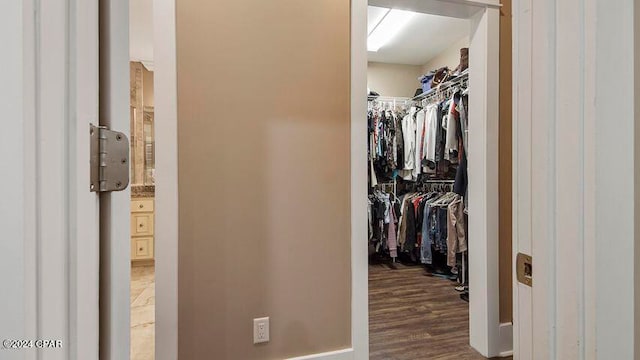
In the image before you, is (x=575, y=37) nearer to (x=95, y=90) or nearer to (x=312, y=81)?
(x=95, y=90)

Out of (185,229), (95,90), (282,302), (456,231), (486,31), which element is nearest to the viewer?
(95,90)

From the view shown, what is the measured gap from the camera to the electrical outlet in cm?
160

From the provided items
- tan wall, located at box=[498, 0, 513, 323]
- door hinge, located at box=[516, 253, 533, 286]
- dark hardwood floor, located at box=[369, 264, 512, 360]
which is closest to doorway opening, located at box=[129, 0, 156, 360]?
dark hardwood floor, located at box=[369, 264, 512, 360]

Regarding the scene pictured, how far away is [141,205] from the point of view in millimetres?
4016

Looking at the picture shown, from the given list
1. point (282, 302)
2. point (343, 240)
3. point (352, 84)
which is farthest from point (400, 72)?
point (282, 302)

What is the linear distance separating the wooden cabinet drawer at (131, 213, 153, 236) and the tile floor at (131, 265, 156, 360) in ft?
1.57

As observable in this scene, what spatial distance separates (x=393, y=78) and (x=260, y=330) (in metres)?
4.10

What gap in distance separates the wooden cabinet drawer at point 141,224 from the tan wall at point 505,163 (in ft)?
12.7

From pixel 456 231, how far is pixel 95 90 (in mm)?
3226

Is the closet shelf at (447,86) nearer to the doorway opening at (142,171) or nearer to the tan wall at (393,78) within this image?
the tan wall at (393,78)

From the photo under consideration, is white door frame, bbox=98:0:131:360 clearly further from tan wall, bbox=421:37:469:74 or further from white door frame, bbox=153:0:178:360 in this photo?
tan wall, bbox=421:37:469:74

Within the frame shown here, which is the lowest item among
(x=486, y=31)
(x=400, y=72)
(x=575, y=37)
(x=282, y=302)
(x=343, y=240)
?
(x=282, y=302)

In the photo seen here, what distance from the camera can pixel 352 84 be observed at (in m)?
1.73

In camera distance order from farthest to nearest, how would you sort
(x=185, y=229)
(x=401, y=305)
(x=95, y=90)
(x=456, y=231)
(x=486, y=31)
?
(x=456, y=231), (x=401, y=305), (x=486, y=31), (x=185, y=229), (x=95, y=90)
